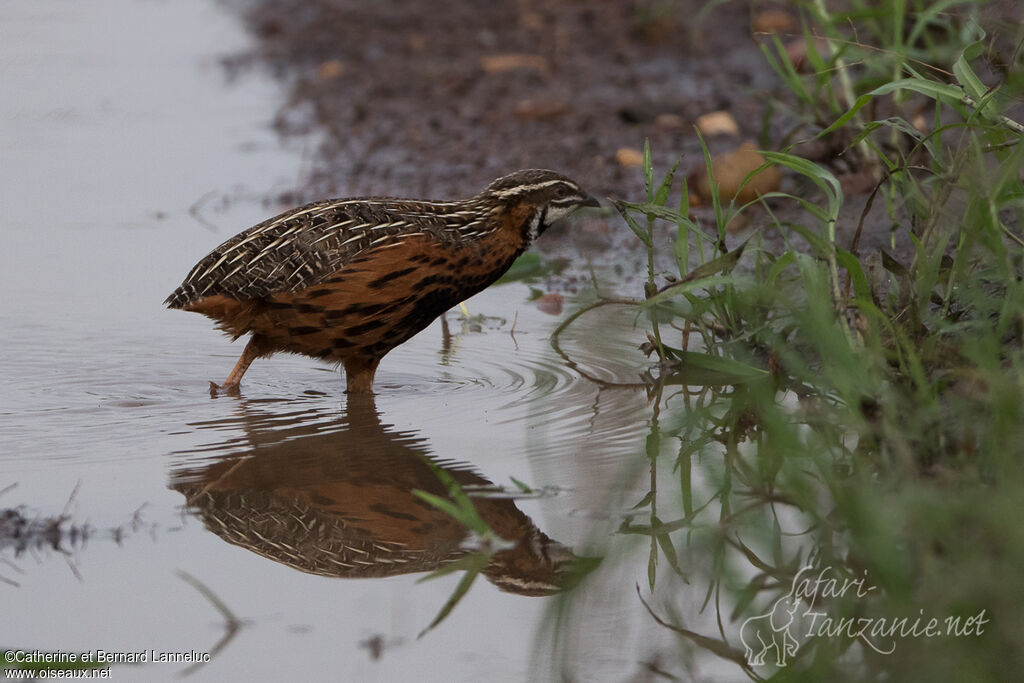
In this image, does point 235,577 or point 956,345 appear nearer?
point 235,577

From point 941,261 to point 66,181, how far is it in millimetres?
7634

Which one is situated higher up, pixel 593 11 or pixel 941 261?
pixel 593 11

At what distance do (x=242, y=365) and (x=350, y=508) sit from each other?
6.44ft

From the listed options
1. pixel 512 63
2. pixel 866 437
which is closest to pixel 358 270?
pixel 866 437

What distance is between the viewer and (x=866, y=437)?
476cm

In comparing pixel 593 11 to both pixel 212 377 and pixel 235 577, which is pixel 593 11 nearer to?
pixel 212 377

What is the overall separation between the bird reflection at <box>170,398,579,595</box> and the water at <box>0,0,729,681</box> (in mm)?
16

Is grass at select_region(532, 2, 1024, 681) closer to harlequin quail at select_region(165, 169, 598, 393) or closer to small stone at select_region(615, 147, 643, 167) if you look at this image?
harlequin quail at select_region(165, 169, 598, 393)

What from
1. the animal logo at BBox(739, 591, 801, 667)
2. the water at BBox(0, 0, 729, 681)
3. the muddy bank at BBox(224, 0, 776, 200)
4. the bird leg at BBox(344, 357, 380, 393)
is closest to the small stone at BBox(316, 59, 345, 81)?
the muddy bank at BBox(224, 0, 776, 200)

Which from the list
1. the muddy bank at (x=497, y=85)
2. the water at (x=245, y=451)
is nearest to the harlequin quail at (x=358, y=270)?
the water at (x=245, y=451)

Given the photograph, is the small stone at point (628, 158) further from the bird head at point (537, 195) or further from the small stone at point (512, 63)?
the bird head at point (537, 195)

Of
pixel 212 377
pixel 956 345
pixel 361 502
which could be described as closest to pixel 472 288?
pixel 212 377

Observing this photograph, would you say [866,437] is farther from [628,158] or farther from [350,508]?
[628,158]

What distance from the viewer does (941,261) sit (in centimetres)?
553
